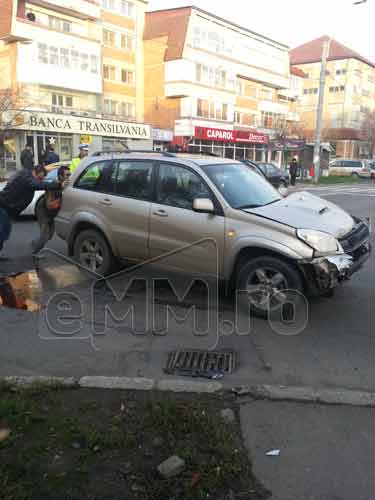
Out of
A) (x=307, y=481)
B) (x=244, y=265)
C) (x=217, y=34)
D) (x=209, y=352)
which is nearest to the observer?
(x=307, y=481)

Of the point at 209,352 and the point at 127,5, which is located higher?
the point at 127,5

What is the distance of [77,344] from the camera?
449 centimetres

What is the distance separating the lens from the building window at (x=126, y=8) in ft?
133

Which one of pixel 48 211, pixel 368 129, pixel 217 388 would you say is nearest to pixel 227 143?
pixel 368 129

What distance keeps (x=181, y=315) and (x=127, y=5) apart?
42561 millimetres

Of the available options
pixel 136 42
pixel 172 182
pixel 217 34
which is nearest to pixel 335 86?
pixel 217 34

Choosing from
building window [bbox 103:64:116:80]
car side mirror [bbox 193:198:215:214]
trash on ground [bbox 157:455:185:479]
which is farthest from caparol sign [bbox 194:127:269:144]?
trash on ground [bbox 157:455:185:479]

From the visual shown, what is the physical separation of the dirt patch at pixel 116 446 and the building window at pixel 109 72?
132ft

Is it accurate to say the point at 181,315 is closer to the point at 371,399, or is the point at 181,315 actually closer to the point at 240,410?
the point at 240,410

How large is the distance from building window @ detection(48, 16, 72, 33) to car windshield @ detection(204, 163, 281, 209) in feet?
109

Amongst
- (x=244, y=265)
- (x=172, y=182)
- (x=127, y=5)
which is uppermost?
(x=127, y=5)

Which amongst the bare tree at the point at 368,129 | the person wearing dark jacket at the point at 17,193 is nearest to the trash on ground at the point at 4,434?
the person wearing dark jacket at the point at 17,193

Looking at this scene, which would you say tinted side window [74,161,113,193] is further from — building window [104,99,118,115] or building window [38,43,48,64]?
building window [104,99,118,115]

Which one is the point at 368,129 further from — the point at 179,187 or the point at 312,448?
the point at 312,448
